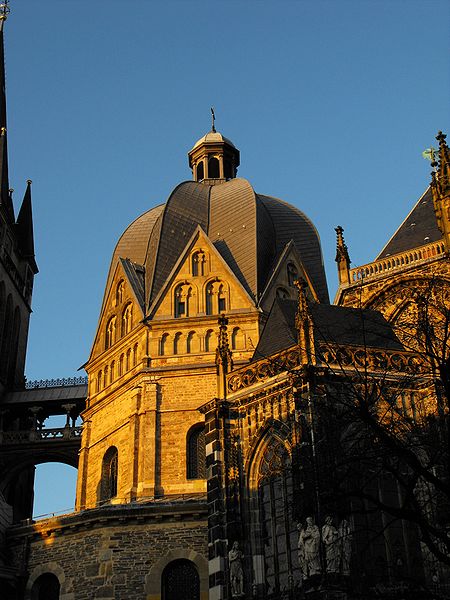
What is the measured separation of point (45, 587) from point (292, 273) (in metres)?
15.0

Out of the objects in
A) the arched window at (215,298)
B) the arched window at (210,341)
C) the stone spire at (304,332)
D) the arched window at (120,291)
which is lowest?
the stone spire at (304,332)

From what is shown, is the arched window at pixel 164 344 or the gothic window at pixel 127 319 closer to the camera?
the arched window at pixel 164 344

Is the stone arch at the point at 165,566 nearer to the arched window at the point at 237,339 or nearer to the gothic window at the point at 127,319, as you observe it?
the arched window at the point at 237,339

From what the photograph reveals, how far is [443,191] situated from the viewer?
2809 centimetres

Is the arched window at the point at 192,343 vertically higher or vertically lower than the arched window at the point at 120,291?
lower

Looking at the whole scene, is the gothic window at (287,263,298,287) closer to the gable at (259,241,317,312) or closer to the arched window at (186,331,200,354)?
the gable at (259,241,317,312)

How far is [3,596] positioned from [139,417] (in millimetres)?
7284

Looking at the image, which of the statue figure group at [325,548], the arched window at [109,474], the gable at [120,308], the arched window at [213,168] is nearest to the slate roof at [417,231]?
the gable at [120,308]

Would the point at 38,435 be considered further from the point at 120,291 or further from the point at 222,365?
the point at 222,365

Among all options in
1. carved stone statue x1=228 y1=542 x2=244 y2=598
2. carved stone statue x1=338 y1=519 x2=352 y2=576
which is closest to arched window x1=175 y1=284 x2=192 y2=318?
carved stone statue x1=228 y1=542 x2=244 y2=598

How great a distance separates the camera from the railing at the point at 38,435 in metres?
41.7

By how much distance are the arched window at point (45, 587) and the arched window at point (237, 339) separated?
10.0 meters

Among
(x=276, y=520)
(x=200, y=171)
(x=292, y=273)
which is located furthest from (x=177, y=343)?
(x=200, y=171)

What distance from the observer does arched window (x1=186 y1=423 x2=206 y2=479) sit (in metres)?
30.4
